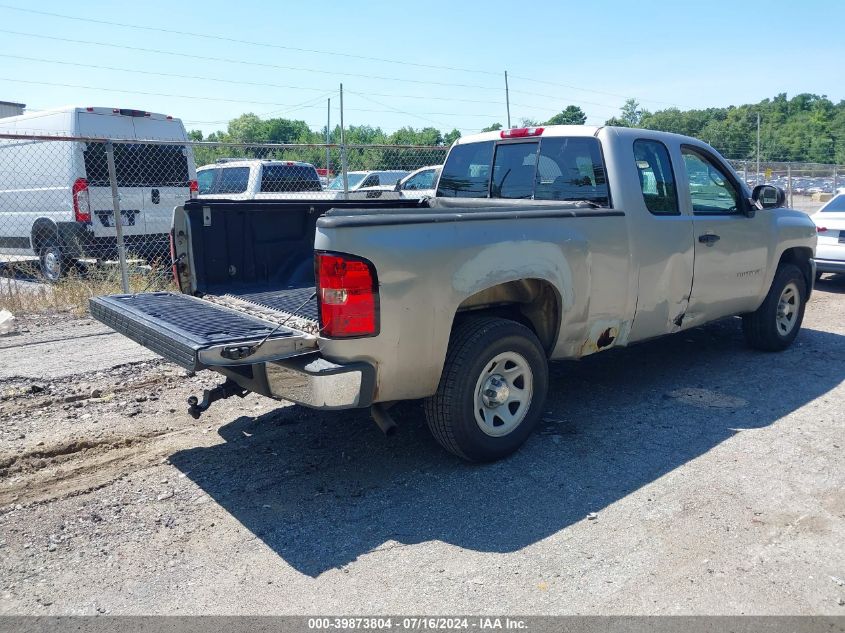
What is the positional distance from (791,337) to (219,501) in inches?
224

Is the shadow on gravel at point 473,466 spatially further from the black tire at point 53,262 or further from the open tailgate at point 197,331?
the black tire at point 53,262

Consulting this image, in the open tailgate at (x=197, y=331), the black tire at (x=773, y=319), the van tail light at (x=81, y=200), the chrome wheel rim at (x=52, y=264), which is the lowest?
the black tire at (x=773, y=319)

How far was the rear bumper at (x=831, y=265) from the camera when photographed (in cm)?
1066

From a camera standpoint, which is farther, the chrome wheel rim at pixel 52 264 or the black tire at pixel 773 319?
the chrome wheel rim at pixel 52 264

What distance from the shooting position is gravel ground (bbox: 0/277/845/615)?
126 inches

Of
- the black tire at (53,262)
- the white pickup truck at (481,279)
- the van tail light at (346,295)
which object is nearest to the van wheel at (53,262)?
the black tire at (53,262)

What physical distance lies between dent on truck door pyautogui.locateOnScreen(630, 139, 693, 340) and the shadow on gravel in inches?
27.3

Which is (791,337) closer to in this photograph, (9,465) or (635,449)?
Answer: (635,449)

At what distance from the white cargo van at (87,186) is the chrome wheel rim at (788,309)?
300 inches

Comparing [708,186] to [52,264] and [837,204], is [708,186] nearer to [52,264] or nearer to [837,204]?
[837,204]

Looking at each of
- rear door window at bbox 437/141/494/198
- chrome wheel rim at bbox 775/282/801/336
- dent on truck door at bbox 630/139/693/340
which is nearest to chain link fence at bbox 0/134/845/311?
rear door window at bbox 437/141/494/198

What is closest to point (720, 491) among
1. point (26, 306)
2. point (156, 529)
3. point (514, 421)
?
point (514, 421)

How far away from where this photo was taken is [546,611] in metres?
3.06

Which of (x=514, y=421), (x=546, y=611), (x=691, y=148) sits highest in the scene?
(x=691, y=148)
